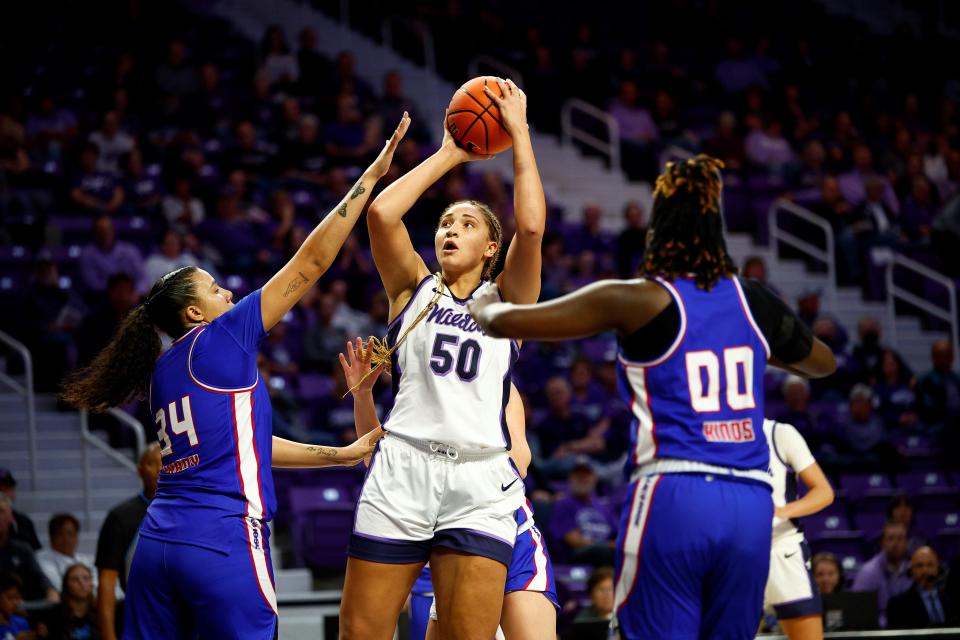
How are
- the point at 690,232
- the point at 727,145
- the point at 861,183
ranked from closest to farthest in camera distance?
the point at 690,232 < the point at 727,145 < the point at 861,183

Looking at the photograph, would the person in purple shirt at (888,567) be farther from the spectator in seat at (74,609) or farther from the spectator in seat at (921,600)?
the spectator in seat at (74,609)

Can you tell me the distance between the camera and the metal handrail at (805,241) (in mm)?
15227

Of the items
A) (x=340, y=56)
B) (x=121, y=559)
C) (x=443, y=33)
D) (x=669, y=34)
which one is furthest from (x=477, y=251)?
(x=669, y=34)

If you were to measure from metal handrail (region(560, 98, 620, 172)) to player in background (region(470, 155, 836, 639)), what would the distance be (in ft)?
41.8

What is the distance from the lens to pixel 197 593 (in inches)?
169

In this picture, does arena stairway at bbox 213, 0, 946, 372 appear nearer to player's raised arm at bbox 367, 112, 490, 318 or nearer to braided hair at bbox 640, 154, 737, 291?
player's raised arm at bbox 367, 112, 490, 318

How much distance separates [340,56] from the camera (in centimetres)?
1558

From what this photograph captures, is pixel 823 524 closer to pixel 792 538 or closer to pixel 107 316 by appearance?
pixel 792 538

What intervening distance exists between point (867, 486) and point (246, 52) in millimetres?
8969

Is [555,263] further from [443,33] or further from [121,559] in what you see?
[121,559]

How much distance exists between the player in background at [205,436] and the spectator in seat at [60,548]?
165 inches

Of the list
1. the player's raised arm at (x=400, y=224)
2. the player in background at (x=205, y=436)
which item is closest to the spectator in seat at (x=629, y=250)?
the player's raised arm at (x=400, y=224)

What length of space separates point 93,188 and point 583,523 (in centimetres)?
596

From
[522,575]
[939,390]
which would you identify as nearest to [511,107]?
[522,575]
